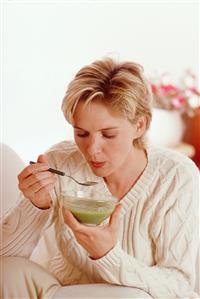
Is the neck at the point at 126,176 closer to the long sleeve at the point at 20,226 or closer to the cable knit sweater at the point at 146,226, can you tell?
the cable knit sweater at the point at 146,226

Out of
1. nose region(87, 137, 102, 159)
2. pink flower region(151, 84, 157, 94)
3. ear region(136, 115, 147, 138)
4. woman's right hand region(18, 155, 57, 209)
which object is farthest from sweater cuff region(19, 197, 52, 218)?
pink flower region(151, 84, 157, 94)

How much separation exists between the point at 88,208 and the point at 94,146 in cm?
18

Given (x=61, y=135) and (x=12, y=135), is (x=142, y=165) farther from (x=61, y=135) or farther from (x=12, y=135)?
(x=61, y=135)

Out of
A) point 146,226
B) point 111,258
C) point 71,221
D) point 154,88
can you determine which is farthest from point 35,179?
point 154,88

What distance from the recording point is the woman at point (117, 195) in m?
1.40

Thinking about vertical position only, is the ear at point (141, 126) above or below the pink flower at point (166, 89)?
above

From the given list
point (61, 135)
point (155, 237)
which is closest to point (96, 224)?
point (155, 237)

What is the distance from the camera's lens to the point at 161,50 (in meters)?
4.27

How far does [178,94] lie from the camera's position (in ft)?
14.3

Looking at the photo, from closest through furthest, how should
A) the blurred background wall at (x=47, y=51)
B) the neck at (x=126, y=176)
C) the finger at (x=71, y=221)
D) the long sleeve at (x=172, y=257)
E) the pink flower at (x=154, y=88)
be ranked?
the finger at (x=71, y=221)
the long sleeve at (x=172, y=257)
the neck at (x=126, y=176)
the blurred background wall at (x=47, y=51)
the pink flower at (x=154, y=88)

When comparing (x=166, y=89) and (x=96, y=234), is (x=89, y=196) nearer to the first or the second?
(x=96, y=234)

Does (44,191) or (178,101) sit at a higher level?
(44,191)

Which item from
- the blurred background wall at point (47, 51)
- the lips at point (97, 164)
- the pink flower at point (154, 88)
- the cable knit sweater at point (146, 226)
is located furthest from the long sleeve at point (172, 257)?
the pink flower at point (154, 88)

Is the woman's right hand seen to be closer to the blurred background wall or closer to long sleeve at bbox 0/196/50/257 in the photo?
Result: long sleeve at bbox 0/196/50/257
